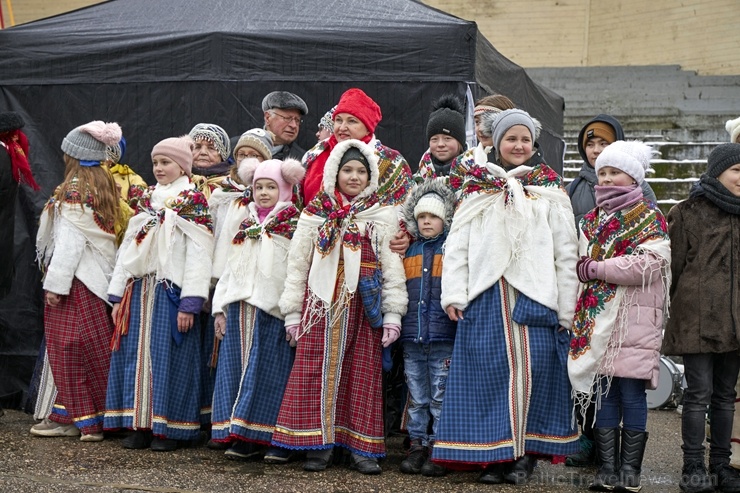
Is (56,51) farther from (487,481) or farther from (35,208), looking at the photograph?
(487,481)

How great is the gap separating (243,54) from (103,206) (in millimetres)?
1605

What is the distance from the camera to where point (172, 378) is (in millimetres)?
5551

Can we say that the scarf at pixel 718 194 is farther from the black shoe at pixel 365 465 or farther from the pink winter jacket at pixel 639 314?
the black shoe at pixel 365 465

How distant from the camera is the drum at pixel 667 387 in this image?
725 cm

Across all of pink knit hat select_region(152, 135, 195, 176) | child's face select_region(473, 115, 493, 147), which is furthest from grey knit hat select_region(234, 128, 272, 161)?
child's face select_region(473, 115, 493, 147)

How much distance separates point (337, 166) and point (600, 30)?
41.5 ft

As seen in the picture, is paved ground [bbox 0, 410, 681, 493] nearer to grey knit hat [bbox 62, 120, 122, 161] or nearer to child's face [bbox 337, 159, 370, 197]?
child's face [bbox 337, 159, 370, 197]

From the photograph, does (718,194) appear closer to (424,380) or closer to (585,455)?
(585,455)

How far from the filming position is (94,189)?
19.1 feet

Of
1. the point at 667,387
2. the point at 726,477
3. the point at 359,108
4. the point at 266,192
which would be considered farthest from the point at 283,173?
the point at 667,387

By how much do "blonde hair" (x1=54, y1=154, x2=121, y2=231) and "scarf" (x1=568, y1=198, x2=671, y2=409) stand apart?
9.02 ft

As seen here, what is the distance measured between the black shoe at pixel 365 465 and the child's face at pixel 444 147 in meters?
1.66

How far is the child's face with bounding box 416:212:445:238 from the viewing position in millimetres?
5090

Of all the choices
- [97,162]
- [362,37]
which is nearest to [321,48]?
[362,37]
